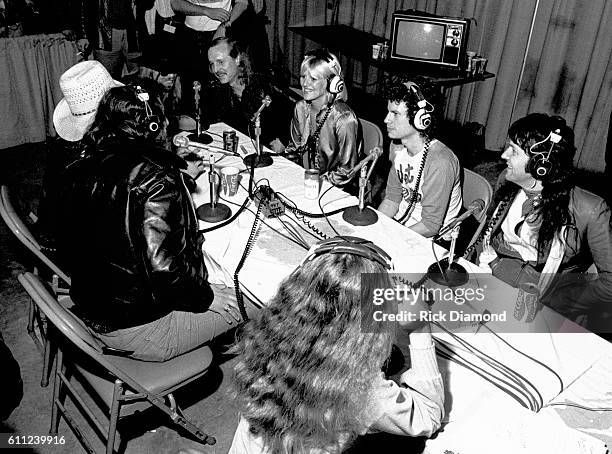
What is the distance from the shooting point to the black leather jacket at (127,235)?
2.02 meters

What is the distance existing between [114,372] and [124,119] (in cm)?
101

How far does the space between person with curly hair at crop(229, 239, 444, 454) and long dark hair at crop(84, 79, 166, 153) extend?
1.14 m

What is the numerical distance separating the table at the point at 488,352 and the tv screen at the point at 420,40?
9.57ft

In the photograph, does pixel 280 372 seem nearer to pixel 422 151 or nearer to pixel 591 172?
pixel 422 151

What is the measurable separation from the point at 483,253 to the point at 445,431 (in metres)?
1.17

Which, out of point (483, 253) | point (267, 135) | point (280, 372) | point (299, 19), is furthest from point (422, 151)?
point (299, 19)

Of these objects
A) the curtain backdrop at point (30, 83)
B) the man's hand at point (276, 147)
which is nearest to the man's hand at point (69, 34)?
the curtain backdrop at point (30, 83)

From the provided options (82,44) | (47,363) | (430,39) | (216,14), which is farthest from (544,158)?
(82,44)

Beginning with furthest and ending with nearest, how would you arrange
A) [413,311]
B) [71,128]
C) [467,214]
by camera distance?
[71,128] → [467,214] → [413,311]

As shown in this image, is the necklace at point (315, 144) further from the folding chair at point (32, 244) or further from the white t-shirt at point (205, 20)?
the white t-shirt at point (205, 20)

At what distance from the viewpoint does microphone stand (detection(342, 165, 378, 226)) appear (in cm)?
264

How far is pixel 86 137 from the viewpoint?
7.86 ft

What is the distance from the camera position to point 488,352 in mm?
1940

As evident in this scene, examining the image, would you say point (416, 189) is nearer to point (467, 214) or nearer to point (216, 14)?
point (467, 214)
